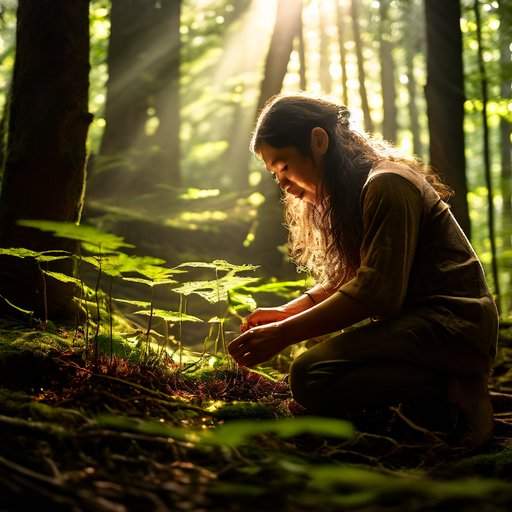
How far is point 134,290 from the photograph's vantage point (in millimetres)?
5824

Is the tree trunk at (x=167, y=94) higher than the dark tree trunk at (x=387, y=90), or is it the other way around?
the dark tree trunk at (x=387, y=90)

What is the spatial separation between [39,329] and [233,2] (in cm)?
1419

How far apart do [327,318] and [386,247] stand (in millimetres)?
425

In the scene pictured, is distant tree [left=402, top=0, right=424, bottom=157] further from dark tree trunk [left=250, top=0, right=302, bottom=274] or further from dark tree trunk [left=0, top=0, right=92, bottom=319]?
dark tree trunk [left=0, top=0, right=92, bottom=319]

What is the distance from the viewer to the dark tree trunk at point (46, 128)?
326cm

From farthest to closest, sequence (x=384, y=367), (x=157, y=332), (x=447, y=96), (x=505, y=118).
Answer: (x=505, y=118), (x=447, y=96), (x=157, y=332), (x=384, y=367)

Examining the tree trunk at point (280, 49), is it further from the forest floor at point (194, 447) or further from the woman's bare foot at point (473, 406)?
the woman's bare foot at point (473, 406)

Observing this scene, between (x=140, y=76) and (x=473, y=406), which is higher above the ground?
(x=140, y=76)

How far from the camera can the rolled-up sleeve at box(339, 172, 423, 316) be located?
7.41 feet

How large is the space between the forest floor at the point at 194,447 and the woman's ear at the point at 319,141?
1.33 metres

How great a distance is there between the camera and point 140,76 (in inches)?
359

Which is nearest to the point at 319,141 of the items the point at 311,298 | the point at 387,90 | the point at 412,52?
the point at 311,298

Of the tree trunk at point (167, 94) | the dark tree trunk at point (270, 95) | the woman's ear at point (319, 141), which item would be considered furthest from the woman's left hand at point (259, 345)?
the tree trunk at point (167, 94)

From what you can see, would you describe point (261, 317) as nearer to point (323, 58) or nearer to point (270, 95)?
point (270, 95)
